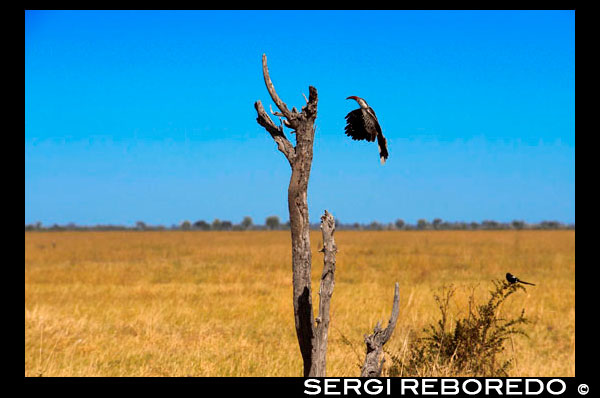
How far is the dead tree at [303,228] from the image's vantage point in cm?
405

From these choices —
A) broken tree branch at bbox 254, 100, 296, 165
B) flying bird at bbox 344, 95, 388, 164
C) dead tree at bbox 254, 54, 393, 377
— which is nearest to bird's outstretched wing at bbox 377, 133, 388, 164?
flying bird at bbox 344, 95, 388, 164

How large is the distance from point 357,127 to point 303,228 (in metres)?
1.00

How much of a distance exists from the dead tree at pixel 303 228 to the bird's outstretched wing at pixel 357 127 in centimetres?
43

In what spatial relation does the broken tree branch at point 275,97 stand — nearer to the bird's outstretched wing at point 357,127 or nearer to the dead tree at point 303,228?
the dead tree at point 303,228

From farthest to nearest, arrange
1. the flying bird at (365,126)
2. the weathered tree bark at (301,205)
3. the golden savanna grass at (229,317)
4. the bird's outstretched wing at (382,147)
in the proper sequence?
the golden savanna grass at (229,317)
the bird's outstretched wing at (382,147)
the flying bird at (365,126)
the weathered tree bark at (301,205)

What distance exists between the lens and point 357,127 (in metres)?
4.41

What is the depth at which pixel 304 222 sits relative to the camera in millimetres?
4059

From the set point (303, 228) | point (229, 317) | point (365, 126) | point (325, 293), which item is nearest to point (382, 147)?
point (365, 126)

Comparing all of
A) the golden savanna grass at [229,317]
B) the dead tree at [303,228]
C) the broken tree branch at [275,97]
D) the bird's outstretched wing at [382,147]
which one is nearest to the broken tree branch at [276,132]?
the dead tree at [303,228]

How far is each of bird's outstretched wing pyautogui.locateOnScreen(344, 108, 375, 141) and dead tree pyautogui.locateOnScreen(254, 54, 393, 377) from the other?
43 centimetres

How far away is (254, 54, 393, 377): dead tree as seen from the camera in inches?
160

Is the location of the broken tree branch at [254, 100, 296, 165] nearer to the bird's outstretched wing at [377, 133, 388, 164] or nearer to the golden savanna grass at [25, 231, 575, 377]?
the bird's outstretched wing at [377, 133, 388, 164]

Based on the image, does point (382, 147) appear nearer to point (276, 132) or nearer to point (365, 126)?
point (365, 126)

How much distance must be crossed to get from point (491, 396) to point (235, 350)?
20.6ft
